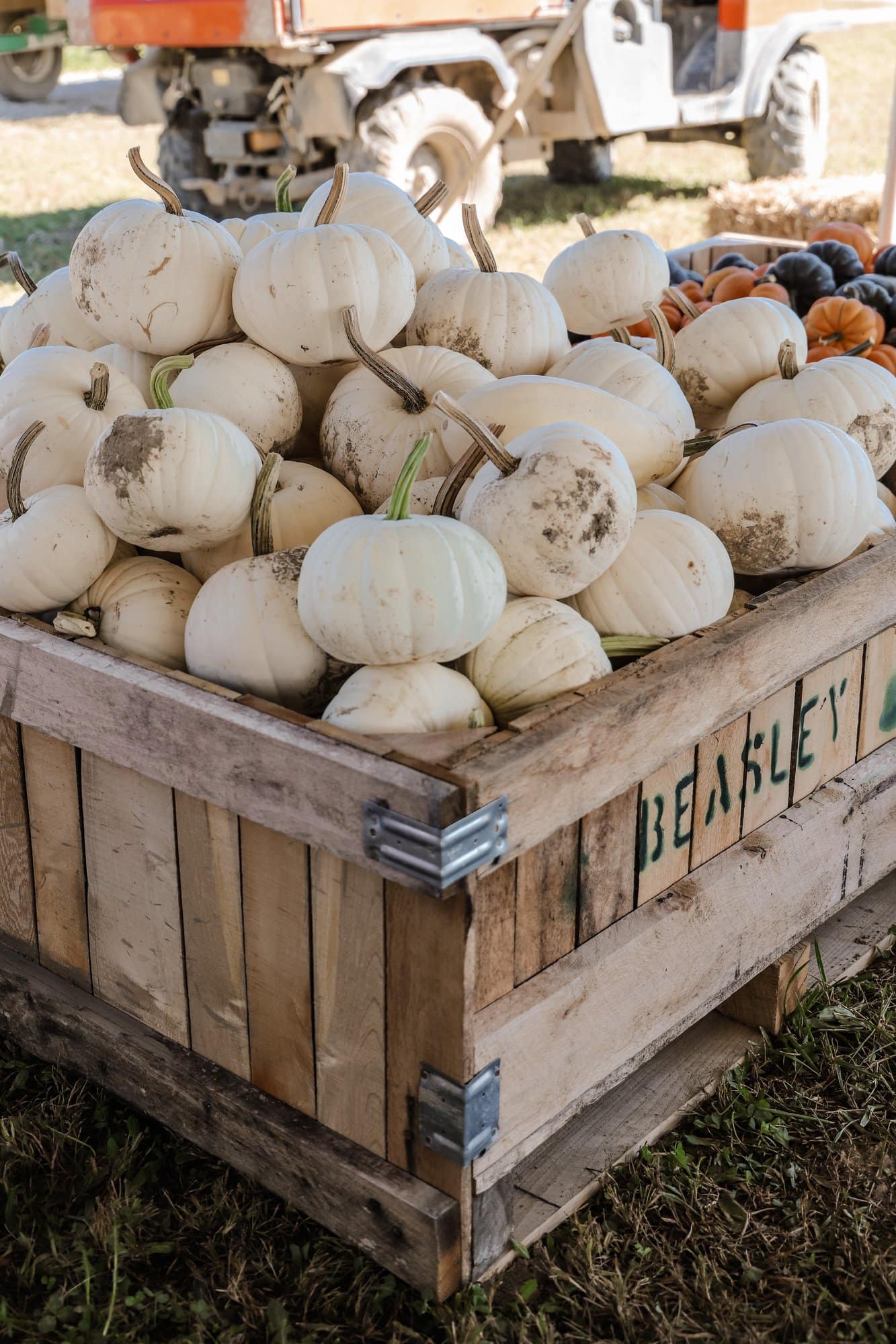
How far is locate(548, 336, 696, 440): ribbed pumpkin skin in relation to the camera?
6.23 ft

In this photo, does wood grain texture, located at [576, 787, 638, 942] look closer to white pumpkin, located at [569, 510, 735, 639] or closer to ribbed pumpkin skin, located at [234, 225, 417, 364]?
white pumpkin, located at [569, 510, 735, 639]

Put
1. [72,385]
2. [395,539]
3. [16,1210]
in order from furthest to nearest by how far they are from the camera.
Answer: [72,385]
[16,1210]
[395,539]

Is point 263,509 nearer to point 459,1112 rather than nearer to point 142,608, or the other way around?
point 142,608

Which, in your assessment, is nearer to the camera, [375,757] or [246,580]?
[375,757]

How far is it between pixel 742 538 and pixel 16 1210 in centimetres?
130

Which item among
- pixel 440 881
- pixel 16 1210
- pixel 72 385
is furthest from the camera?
pixel 72 385

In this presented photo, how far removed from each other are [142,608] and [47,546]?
0.14 m

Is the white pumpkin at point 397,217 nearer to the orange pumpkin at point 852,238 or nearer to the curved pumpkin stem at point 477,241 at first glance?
the curved pumpkin stem at point 477,241

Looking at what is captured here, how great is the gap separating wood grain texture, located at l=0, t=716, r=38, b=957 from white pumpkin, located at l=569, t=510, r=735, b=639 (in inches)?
31.0

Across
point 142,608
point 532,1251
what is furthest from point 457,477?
point 532,1251

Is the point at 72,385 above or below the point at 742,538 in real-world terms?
above

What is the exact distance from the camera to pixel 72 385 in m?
1.86

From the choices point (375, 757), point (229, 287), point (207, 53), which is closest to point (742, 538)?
point (375, 757)

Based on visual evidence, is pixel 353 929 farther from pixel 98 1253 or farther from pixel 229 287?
pixel 229 287
